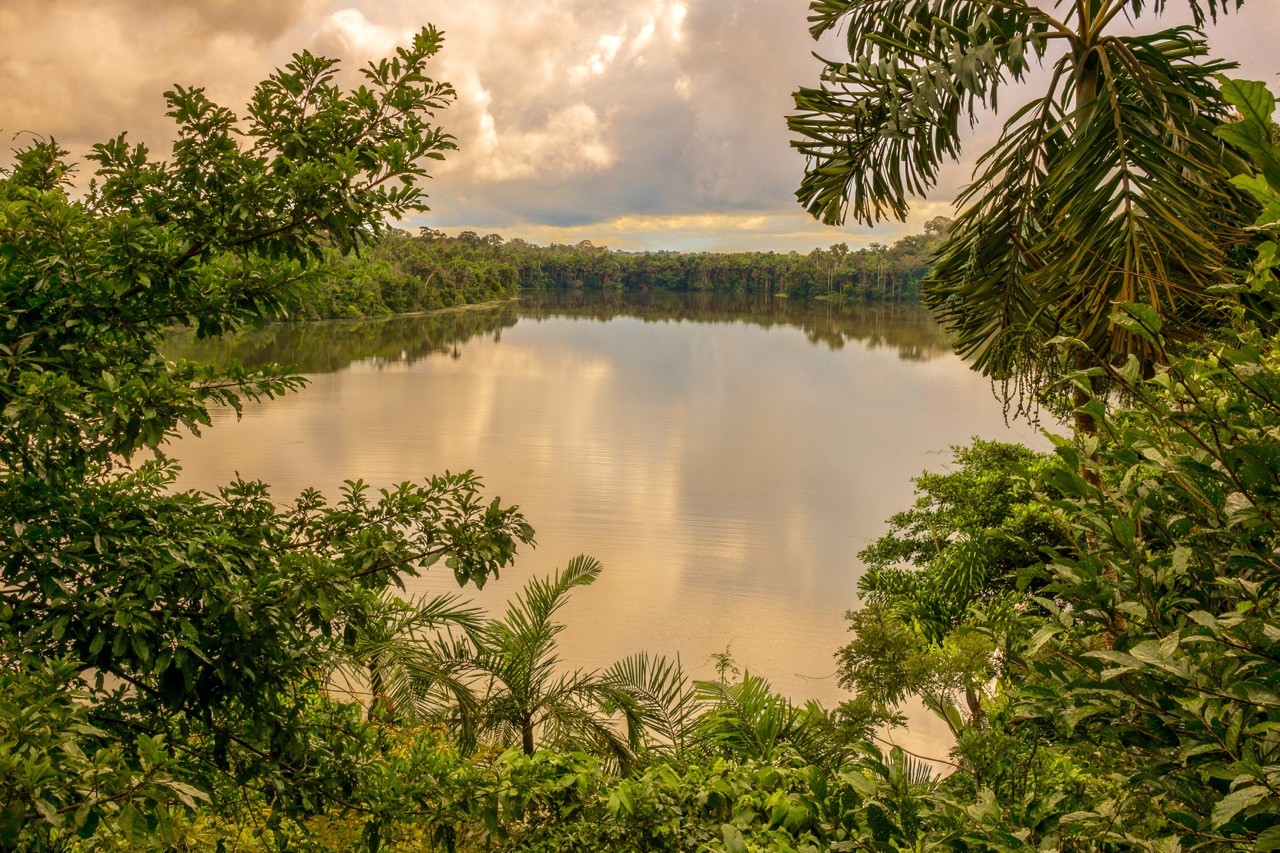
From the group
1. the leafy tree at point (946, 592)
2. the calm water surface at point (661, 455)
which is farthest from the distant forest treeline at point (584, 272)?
the leafy tree at point (946, 592)

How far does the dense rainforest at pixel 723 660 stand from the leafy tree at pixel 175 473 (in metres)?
0.01

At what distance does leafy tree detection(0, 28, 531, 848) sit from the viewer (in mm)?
2309

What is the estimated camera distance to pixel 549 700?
18.6ft

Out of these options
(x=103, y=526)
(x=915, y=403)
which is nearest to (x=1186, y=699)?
(x=103, y=526)

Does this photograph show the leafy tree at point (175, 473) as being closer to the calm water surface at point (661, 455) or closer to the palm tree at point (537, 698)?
the calm water surface at point (661, 455)

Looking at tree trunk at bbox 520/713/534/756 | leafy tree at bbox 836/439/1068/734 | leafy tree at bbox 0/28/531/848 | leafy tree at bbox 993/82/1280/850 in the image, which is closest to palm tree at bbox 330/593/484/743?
tree trunk at bbox 520/713/534/756

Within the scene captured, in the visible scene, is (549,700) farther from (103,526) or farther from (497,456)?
(497,456)

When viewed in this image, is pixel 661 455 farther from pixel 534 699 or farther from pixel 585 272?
pixel 585 272

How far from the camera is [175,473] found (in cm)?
333

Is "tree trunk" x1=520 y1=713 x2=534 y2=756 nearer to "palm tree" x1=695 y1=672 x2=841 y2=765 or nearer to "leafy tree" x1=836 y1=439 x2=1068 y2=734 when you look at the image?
"palm tree" x1=695 y1=672 x2=841 y2=765

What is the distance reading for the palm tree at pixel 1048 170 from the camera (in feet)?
12.1

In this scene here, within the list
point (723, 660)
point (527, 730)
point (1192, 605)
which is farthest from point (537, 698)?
point (1192, 605)

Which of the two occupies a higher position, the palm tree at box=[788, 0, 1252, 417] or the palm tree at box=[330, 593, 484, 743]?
the palm tree at box=[788, 0, 1252, 417]

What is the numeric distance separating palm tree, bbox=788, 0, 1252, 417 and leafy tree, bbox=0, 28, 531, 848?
2.27m
